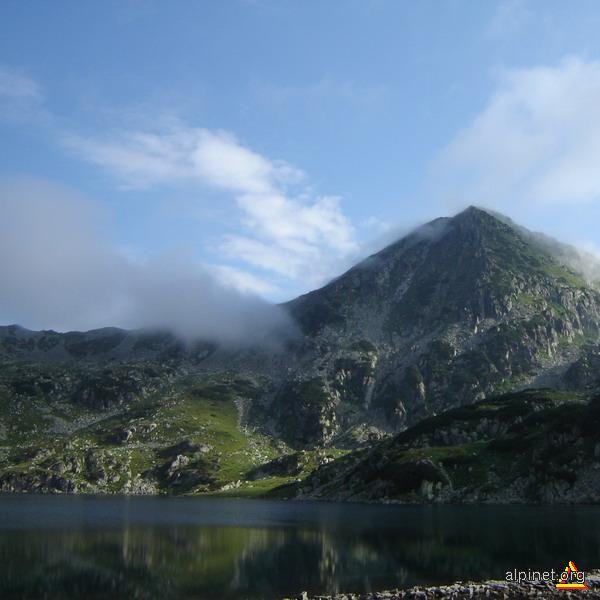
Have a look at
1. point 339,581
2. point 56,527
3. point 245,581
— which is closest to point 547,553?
point 339,581

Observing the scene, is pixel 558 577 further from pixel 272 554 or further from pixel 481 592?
pixel 272 554

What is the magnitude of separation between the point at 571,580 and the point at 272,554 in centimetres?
3409

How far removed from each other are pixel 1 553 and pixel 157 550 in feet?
58.6

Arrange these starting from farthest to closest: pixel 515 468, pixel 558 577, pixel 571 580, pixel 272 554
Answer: pixel 515 468 → pixel 272 554 → pixel 558 577 → pixel 571 580

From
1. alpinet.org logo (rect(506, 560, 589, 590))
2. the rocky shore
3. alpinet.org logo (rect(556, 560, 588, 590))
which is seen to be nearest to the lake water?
alpinet.org logo (rect(506, 560, 589, 590))

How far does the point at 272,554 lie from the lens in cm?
7331

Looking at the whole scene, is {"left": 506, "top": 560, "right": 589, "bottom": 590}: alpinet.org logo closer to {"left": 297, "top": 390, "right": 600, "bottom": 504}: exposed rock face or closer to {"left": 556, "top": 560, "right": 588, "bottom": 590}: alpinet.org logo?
{"left": 556, "top": 560, "right": 588, "bottom": 590}: alpinet.org logo

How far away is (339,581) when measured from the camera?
5669 centimetres

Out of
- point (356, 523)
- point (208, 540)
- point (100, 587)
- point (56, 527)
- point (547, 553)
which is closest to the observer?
point (100, 587)

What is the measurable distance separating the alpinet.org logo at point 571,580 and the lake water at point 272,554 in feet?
19.6

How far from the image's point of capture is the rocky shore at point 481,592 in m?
48.7

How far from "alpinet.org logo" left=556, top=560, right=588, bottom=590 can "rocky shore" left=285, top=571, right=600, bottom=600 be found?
1.84ft

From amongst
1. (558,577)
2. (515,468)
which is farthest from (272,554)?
(515,468)

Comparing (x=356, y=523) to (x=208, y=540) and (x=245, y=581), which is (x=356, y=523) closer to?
(x=208, y=540)
